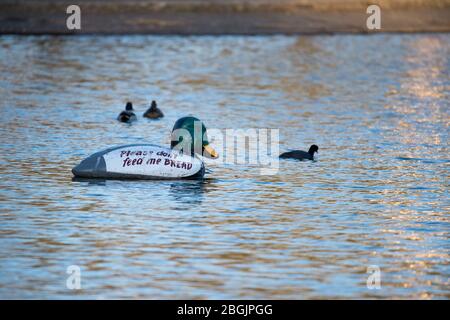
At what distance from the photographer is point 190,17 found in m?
57.5

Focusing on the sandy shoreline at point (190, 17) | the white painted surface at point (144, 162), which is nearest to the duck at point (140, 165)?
the white painted surface at point (144, 162)

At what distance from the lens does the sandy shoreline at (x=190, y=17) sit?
5653 cm

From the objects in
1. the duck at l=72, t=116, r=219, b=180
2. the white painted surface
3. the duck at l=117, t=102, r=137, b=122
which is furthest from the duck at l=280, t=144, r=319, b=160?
the duck at l=117, t=102, r=137, b=122

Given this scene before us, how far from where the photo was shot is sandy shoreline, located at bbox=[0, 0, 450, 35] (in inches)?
2226

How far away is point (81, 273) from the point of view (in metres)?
17.1

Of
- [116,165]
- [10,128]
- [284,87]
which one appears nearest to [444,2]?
[284,87]

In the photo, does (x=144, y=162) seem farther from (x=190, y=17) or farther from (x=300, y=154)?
(x=190, y=17)
